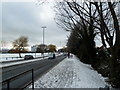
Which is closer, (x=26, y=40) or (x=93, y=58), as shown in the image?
(x=93, y=58)

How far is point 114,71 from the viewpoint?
1322 cm

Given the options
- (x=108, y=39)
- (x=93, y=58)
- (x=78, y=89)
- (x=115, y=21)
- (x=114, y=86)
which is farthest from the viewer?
(x=93, y=58)

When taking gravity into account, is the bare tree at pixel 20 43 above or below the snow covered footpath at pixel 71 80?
above

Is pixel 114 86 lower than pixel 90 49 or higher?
lower

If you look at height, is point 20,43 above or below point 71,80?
above

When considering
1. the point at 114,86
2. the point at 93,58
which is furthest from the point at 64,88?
the point at 93,58

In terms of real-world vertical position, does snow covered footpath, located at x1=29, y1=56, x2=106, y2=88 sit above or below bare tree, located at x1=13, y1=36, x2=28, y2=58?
below

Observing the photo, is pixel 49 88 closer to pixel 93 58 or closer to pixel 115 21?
pixel 115 21

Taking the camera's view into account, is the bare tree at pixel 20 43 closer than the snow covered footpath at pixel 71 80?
No

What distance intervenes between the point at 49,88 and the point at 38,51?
423 ft

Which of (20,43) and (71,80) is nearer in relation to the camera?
(71,80)

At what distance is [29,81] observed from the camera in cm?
1227

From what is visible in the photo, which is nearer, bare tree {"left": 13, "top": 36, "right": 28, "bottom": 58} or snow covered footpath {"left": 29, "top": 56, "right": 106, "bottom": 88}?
snow covered footpath {"left": 29, "top": 56, "right": 106, "bottom": 88}

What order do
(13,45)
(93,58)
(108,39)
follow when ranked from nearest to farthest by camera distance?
(108,39)
(93,58)
(13,45)
